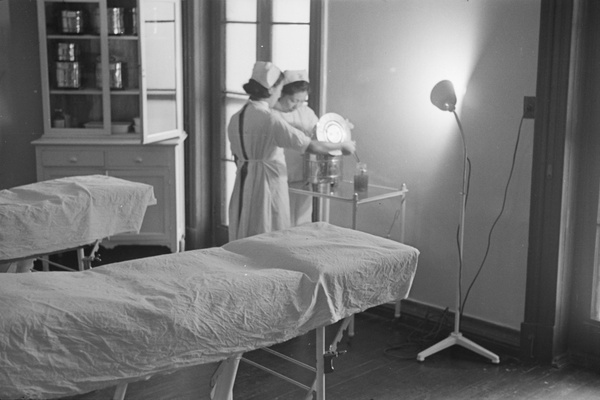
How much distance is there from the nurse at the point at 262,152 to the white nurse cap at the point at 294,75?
8cm

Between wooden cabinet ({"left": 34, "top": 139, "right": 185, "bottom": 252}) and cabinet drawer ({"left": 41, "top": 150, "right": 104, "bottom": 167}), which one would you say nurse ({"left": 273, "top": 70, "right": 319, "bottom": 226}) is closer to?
wooden cabinet ({"left": 34, "top": 139, "right": 185, "bottom": 252})

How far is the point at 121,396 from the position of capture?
8.32ft

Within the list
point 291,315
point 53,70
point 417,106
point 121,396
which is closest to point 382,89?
point 417,106

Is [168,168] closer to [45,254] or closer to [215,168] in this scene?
[215,168]

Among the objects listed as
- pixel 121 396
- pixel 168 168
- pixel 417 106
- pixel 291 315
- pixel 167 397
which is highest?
pixel 417 106

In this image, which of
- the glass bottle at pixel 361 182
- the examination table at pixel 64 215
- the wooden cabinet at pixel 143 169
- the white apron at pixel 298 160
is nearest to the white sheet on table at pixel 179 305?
the examination table at pixel 64 215

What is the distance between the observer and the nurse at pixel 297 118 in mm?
4617

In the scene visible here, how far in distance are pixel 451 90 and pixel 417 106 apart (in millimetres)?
392

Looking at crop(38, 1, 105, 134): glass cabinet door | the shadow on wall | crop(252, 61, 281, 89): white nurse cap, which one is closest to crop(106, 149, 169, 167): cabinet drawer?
crop(38, 1, 105, 134): glass cabinet door

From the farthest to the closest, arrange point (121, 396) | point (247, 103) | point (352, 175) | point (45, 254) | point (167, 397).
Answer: point (352, 175), point (247, 103), point (167, 397), point (45, 254), point (121, 396)

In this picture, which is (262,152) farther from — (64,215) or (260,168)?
(64,215)

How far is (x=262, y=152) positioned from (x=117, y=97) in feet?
3.18

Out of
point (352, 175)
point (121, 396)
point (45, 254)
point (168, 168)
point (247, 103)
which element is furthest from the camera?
point (352, 175)

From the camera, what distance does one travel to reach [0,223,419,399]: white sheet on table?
7.34 feet
